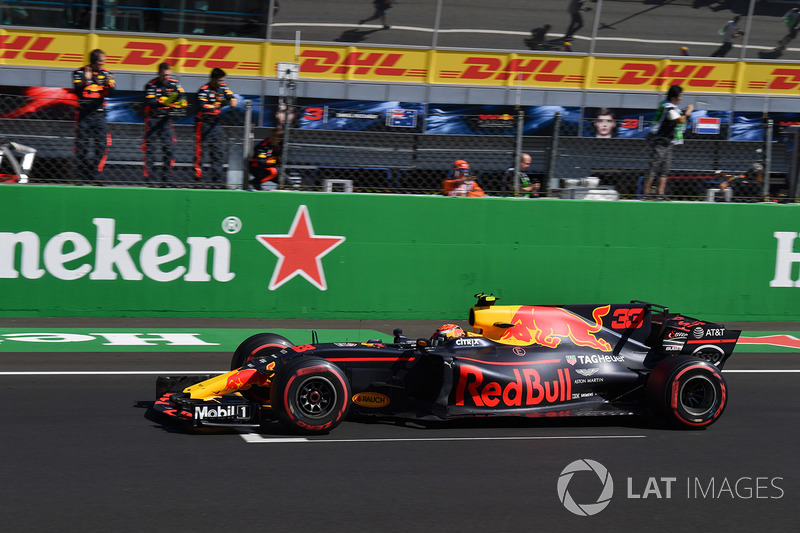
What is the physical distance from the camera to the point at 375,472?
6488mm

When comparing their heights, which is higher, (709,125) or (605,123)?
(709,125)

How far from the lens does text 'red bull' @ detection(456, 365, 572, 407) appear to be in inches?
297

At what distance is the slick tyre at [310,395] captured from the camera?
7.06 meters

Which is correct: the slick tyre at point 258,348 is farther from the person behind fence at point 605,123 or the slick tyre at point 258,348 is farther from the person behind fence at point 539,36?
the person behind fence at point 539,36

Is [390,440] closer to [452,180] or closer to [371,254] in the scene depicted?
[371,254]

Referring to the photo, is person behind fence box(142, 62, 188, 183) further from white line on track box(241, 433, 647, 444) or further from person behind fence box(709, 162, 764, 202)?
person behind fence box(709, 162, 764, 202)

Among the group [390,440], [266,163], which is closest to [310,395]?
Result: [390,440]

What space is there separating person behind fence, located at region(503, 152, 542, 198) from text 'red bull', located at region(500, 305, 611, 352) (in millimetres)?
4982

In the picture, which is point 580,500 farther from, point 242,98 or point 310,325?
point 242,98

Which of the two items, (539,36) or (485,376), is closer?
(485,376)

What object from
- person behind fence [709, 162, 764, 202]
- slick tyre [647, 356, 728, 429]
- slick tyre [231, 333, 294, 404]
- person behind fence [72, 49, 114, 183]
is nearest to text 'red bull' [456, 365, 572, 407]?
slick tyre [647, 356, 728, 429]

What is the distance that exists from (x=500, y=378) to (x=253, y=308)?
212 inches

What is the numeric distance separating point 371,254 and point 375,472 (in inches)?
247

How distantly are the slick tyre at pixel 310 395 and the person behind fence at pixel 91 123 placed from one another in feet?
18.7
